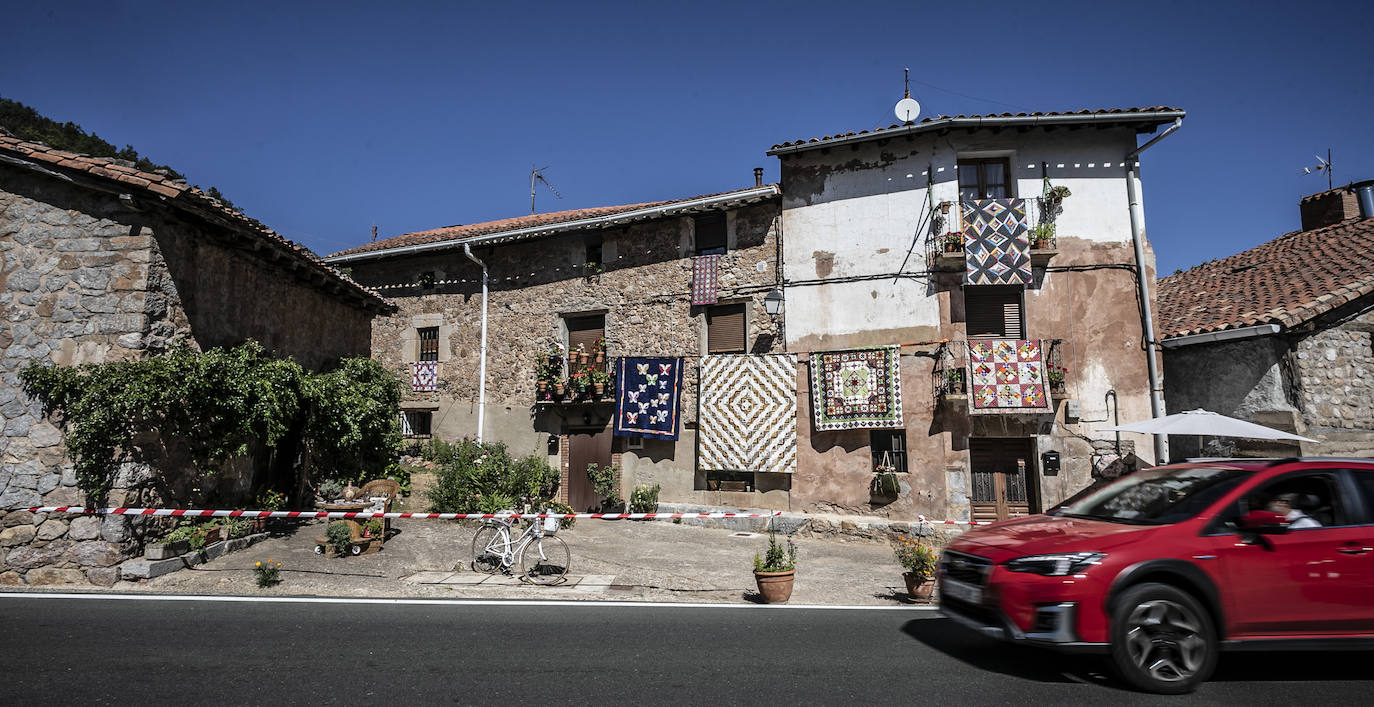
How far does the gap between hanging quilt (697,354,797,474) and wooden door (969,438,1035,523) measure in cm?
372

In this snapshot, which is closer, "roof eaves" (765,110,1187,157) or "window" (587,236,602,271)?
"roof eaves" (765,110,1187,157)

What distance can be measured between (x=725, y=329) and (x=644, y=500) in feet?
14.3

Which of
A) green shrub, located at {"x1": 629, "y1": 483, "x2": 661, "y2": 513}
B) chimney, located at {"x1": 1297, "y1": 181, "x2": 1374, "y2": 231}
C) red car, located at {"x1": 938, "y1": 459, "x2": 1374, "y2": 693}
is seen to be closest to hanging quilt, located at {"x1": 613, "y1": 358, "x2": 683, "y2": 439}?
green shrub, located at {"x1": 629, "y1": 483, "x2": 661, "y2": 513}

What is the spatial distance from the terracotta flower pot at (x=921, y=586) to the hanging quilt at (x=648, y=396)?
8606 millimetres

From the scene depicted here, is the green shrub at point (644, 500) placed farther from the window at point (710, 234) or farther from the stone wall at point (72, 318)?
the stone wall at point (72, 318)

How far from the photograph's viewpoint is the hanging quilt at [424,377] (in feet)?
62.9

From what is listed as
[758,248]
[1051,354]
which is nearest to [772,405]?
[758,248]

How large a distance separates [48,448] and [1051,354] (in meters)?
16.5

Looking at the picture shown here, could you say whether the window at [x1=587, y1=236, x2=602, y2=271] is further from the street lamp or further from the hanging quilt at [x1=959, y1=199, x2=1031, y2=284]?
the hanging quilt at [x1=959, y1=199, x2=1031, y2=284]

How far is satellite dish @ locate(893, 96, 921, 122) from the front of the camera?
1521 cm

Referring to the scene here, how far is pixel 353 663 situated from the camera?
5086 millimetres

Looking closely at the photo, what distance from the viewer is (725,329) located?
54.3 feet

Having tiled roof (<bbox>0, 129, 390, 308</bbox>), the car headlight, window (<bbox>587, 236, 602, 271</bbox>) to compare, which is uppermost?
window (<bbox>587, 236, 602, 271</bbox>)

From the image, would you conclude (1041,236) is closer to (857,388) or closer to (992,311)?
(992,311)
